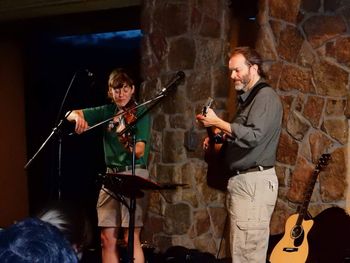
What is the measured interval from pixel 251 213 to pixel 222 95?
139 cm

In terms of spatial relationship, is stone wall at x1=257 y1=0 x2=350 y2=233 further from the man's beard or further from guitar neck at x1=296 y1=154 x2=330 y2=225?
the man's beard

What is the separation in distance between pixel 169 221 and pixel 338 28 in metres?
2.25

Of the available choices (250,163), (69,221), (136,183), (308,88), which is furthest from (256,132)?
(69,221)

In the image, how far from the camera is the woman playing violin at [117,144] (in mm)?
3326

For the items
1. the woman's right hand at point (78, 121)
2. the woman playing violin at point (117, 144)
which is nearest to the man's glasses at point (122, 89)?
the woman playing violin at point (117, 144)

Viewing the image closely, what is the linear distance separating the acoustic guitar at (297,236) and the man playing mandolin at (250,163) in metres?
0.35

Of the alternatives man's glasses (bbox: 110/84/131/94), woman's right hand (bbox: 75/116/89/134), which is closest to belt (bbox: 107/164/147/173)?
woman's right hand (bbox: 75/116/89/134)

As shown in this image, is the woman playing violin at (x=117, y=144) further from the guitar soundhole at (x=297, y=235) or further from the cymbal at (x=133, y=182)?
the guitar soundhole at (x=297, y=235)

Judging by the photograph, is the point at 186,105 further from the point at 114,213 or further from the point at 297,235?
the point at 297,235

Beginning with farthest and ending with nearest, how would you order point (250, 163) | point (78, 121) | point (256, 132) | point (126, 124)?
point (78, 121) → point (126, 124) → point (250, 163) → point (256, 132)

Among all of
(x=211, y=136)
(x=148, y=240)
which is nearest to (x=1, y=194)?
(x=148, y=240)

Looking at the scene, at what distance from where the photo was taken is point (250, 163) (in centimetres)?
315

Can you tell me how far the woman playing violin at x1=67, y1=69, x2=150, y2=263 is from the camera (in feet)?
10.9

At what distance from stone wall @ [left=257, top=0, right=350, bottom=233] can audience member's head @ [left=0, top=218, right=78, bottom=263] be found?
2858 mm
